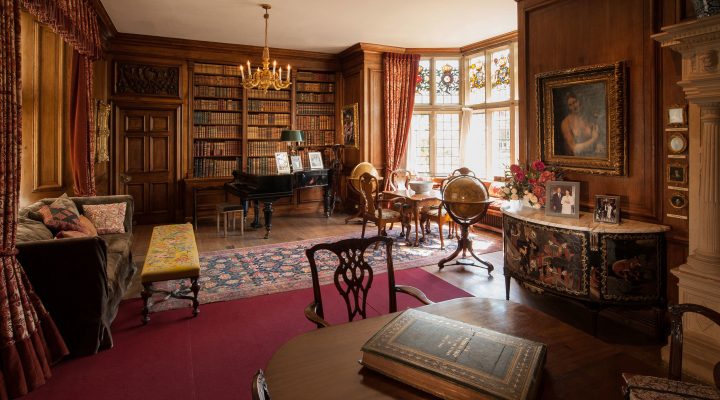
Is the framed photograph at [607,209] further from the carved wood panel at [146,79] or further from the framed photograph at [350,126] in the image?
the carved wood panel at [146,79]

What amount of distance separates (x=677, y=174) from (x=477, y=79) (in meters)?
5.16

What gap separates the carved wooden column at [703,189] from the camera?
260 centimetres

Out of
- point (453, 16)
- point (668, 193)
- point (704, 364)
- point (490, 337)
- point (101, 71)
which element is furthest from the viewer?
point (101, 71)

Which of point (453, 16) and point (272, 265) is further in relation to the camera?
point (453, 16)

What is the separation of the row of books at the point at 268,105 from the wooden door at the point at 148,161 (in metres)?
1.43

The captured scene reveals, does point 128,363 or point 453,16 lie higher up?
point 453,16

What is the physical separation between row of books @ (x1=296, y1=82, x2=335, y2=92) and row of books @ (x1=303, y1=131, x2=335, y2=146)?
870 millimetres

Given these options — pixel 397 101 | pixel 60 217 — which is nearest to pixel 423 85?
pixel 397 101

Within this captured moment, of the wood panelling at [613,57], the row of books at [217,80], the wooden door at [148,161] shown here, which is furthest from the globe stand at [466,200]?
the wooden door at [148,161]

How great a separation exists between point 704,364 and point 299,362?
278 cm

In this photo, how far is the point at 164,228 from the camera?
5.06m

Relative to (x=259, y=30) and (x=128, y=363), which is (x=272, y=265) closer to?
(x=128, y=363)

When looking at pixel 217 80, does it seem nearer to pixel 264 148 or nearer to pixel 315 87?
pixel 264 148

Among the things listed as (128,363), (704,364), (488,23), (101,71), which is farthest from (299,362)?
(101,71)
